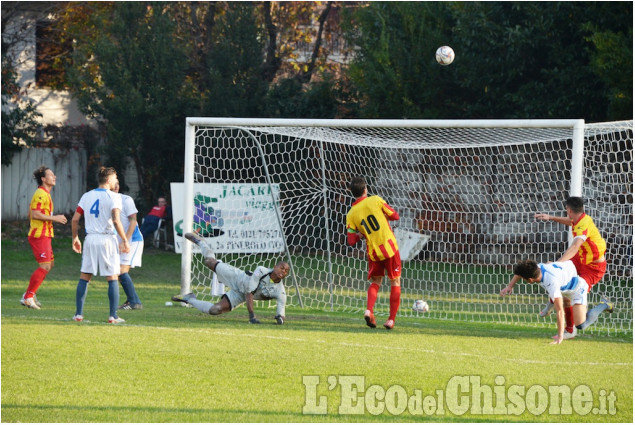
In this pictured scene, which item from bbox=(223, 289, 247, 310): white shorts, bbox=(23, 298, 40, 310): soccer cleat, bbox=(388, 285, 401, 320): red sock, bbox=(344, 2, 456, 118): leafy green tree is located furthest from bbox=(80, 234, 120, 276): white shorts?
bbox=(344, 2, 456, 118): leafy green tree

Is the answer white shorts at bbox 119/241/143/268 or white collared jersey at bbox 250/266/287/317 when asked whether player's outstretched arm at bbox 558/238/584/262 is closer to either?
white collared jersey at bbox 250/266/287/317

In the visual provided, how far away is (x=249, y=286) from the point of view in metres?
9.63

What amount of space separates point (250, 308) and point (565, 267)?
→ 357 cm

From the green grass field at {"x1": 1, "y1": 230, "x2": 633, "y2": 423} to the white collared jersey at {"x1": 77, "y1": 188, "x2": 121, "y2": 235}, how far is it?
1075 mm

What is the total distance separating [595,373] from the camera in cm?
725

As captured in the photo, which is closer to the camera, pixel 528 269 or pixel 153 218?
pixel 528 269

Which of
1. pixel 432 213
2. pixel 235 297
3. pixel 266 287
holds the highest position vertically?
pixel 432 213

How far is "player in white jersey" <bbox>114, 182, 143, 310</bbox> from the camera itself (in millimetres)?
10102

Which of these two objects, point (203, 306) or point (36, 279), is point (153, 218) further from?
point (203, 306)

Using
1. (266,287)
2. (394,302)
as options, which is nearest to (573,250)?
(394,302)

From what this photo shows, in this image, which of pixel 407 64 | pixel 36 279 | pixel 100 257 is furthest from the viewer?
pixel 407 64

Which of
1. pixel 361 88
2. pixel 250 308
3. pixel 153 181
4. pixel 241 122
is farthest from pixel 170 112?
pixel 250 308

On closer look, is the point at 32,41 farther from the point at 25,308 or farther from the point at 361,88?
the point at 25,308

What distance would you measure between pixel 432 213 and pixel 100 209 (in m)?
8.26
